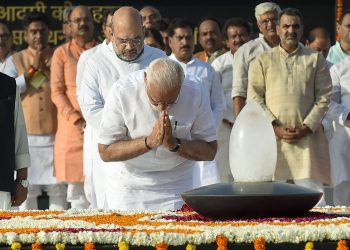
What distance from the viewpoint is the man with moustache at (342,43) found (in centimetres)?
1297

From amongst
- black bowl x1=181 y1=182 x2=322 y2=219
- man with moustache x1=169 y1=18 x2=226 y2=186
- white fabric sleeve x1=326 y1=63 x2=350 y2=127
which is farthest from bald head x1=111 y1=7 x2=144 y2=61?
black bowl x1=181 y1=182 x2=322 y2=219

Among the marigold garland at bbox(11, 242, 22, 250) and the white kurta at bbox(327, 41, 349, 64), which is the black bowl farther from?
the white kurta at bbox(327, 41, 349, 64)

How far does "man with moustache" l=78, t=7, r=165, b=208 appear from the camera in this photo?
889cm

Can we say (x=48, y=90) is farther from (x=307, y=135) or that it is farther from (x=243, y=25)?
(x=307, y=135)

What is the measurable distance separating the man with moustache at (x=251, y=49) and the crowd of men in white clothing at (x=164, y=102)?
0.01m

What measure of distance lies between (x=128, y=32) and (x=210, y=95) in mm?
2607

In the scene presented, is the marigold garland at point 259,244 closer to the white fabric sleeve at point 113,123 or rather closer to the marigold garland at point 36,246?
the marigold garland at point 36,246

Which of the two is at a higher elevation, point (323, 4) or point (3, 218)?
point (323, 4)

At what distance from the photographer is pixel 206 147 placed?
772 centimetres

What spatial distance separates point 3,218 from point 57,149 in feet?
23.8

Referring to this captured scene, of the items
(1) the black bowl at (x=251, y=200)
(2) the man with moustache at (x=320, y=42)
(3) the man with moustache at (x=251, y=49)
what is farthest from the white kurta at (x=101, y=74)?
(2) the man with moustache at (x=320, y=42)

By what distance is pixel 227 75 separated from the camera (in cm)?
1291

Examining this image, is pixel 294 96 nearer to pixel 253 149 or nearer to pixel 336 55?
pixel 336 55

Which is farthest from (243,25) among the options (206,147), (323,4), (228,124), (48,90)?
(206,147)
